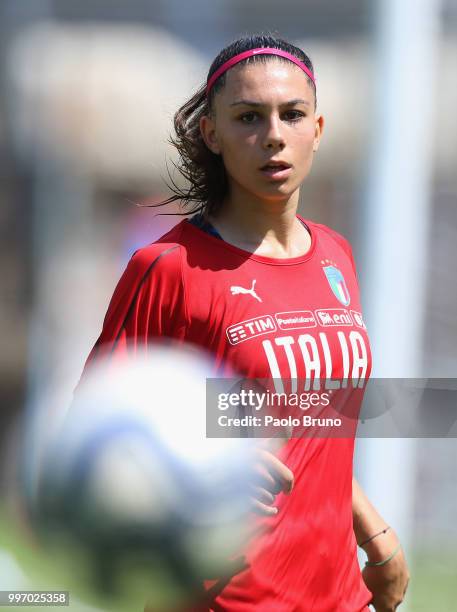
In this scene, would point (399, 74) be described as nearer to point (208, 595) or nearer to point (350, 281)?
point (350, 281)

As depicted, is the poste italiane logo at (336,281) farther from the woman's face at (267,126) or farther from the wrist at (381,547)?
the wrist at (381,547)

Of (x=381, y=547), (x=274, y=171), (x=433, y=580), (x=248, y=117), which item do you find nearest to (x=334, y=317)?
(x=274, y=171)

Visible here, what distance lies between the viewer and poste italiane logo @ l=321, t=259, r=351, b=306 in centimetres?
226

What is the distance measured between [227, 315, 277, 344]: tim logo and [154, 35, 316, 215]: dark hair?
31cm

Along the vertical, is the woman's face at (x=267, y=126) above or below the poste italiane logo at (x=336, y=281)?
above

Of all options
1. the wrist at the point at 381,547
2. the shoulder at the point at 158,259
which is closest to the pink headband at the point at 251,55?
the shoulder at the point at 158,259

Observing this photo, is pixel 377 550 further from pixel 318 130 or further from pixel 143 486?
pixel 318 130

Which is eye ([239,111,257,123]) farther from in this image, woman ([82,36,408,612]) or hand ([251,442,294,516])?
hand ([251,442,294,516])

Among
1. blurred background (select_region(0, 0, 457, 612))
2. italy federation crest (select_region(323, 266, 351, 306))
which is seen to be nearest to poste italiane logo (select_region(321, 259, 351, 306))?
italy federation crest (select_region(323, 266, 351, 306))

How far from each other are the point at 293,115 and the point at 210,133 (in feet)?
0.60

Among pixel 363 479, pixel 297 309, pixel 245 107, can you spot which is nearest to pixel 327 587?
pixel 297 309

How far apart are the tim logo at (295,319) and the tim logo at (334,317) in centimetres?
2

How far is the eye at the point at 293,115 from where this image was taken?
2148 millimetres

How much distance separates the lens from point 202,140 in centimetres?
236
